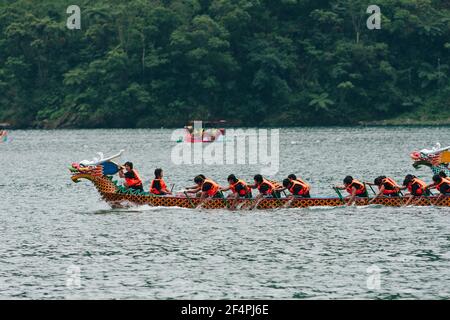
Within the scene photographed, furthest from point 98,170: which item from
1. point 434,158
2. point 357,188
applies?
point 434,158

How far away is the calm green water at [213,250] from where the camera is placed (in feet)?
104

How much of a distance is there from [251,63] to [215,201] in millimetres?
87849

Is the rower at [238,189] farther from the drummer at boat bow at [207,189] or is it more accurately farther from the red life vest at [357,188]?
the red life vest at [357,188]

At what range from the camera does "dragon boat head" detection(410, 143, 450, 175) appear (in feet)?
171

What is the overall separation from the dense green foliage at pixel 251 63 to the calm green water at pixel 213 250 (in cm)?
6994

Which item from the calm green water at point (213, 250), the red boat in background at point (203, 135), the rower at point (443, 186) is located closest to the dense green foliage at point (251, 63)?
the red boat in background at point (203, 135)

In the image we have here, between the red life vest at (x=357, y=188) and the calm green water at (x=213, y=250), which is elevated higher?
the red life vest at (x=357, y=188)

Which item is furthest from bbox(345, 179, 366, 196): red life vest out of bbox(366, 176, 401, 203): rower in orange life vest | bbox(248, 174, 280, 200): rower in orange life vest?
bbox(248, 174, 280, 200): rower in orange life vest

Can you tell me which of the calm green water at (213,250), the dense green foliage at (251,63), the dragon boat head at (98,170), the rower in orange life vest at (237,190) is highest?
the dense green foliage at (251,63)

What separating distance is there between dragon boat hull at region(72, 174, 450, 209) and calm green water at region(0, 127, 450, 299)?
356 mm

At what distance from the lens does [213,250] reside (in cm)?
3816
